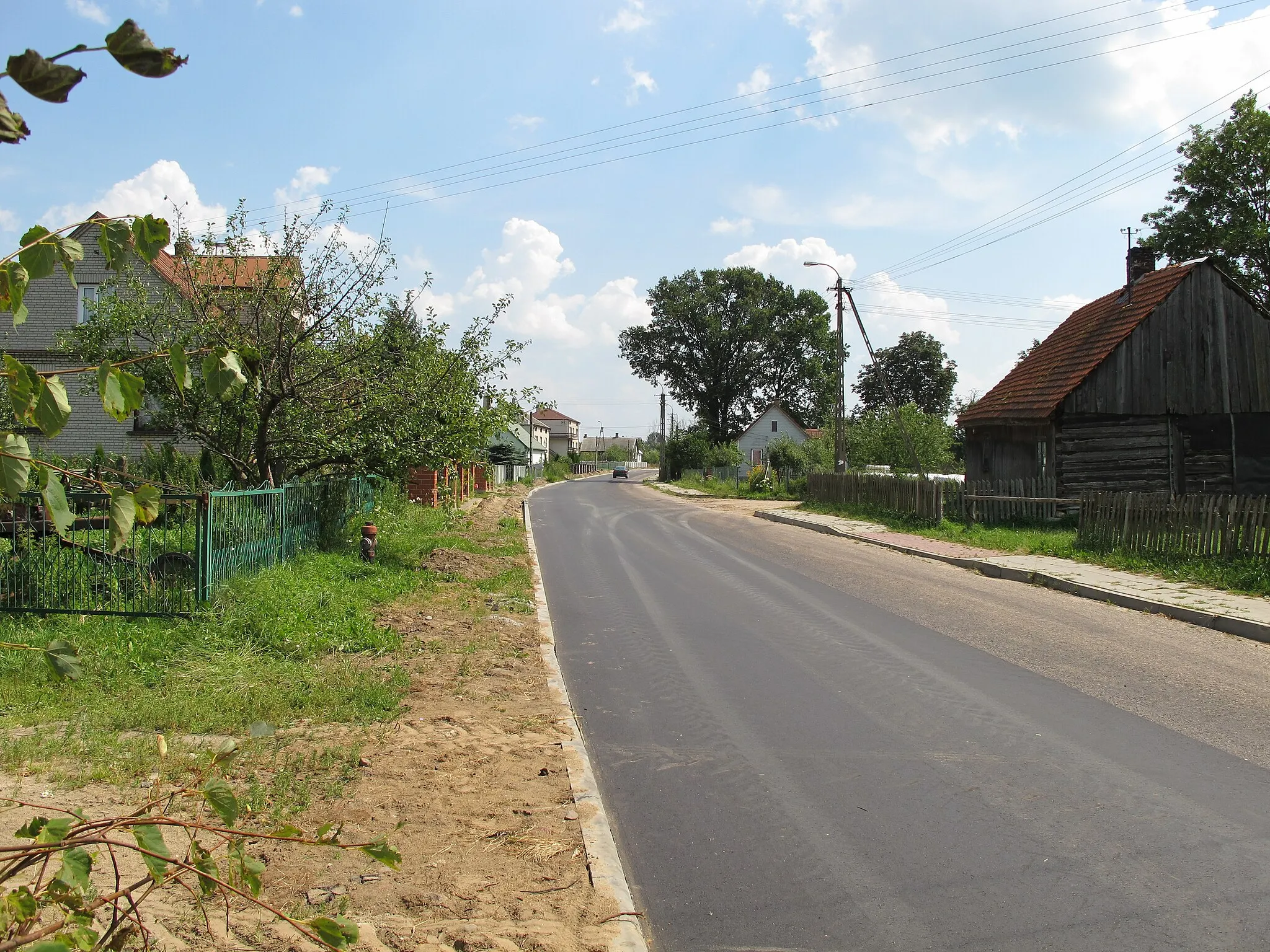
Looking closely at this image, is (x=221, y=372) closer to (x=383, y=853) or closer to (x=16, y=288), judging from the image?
(x=16, y=288)

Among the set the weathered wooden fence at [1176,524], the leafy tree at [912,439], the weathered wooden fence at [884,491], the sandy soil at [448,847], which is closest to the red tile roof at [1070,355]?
the weathered wooden fence at [884,491]

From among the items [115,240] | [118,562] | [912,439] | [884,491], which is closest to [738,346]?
[912,439]

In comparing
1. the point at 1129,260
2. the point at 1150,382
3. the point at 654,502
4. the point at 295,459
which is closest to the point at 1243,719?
the point at 295,459

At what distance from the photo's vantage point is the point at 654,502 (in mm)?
41594

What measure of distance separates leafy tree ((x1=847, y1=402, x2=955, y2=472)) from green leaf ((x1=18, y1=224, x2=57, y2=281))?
120ft

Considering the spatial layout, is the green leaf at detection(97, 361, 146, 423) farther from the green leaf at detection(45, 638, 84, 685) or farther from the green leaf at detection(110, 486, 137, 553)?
the green leaf at detection(45, 638, 84, 685)

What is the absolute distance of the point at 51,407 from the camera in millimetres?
1780

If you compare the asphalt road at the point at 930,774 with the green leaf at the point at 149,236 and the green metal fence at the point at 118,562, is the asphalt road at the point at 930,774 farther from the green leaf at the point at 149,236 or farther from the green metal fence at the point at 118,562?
the green metal fence at the point at 118,562

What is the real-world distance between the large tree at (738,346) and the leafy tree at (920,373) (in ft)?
24.5

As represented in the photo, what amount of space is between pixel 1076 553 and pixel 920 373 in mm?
68188

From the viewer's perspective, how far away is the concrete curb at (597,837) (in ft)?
12.1

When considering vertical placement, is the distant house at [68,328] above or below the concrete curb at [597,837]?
above

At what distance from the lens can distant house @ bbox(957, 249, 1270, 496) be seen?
23156 millimetres

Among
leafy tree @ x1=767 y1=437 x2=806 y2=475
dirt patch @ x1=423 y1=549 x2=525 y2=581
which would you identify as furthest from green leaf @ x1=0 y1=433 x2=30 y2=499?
leafy tree @ x1=767 y1=437 x2=806 y2=475
